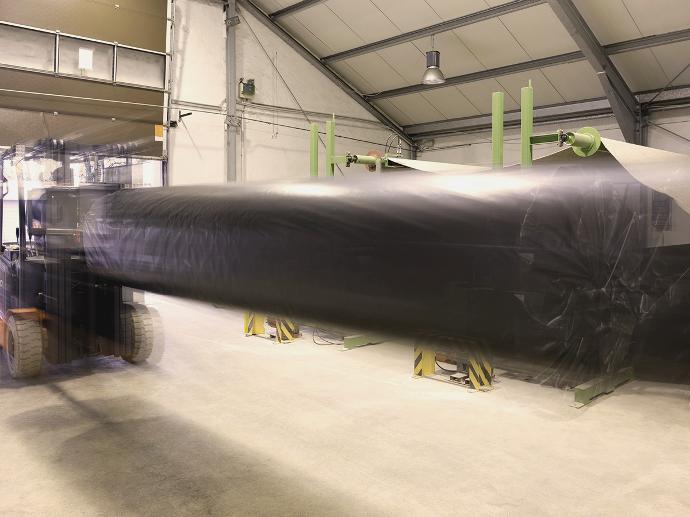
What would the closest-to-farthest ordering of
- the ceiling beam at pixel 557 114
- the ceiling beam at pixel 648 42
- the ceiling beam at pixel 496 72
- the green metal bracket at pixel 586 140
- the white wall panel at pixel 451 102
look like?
the green metal bracket at pixel 586 140 < the ceiling beam at pixel 648 42 < the ceiling beam at pixel 557 114 < the ceiling beam at pixel 496 72 < the white wall panel at pixel 451 102

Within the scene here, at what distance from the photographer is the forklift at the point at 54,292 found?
4539 millimetres

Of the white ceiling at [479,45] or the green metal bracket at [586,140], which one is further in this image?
the white ceiling at [479,45]

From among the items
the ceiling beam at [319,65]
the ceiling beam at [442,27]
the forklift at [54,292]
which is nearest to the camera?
the forklift at [54,292]

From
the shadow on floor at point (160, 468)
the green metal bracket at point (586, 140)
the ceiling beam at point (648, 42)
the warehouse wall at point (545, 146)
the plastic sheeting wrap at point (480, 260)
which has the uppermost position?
the ceiling beam at point (648, 42)

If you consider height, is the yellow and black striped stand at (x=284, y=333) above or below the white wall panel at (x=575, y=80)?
below

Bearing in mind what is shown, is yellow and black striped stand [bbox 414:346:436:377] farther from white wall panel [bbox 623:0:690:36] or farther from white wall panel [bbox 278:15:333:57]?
white wall panel [bbox 278:15:333:57]

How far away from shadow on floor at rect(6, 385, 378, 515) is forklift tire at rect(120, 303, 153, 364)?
1128mm

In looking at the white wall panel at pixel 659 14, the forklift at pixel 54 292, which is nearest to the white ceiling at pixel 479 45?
the white wall panel at pixel 659 14

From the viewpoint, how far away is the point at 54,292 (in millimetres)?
4543

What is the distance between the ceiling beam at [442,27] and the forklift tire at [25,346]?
7.48 m

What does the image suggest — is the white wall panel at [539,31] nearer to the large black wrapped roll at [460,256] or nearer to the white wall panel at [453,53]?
the white wall panel at [453,53]

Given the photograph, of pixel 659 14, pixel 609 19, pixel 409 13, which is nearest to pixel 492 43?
pixel 409 13

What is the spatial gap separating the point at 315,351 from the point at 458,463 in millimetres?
3100

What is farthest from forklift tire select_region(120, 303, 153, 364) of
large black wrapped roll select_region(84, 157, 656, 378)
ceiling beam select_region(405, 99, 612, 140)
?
ceiling beam select_region(405, 99, 612, 140)
